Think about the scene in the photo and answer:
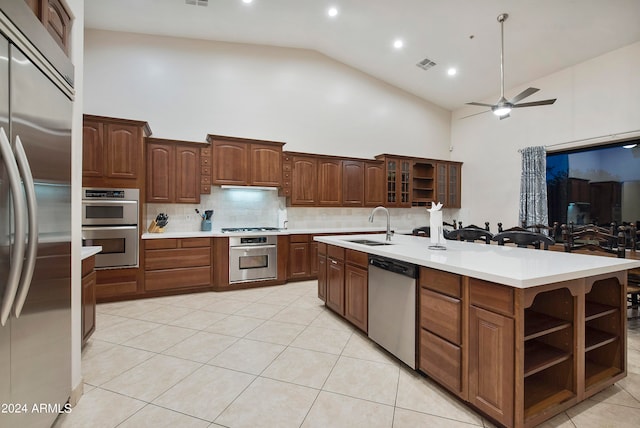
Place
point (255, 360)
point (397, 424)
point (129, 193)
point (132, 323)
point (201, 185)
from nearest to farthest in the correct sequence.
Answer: point (397, 424)
point (255, 360)
point (132, 323)
point (129, 193)
point (201, 185)

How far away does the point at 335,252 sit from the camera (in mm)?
3127

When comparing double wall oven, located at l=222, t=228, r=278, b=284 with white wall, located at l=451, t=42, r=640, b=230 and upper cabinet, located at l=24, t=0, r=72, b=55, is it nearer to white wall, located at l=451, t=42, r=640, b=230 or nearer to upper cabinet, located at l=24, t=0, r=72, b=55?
upper cabinet, located at l=24, t=0, r=72, b=55

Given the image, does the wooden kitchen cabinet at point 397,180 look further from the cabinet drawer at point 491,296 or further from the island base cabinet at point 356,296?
the cabinet drawer at point 491,296

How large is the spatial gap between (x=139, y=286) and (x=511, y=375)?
4.10m

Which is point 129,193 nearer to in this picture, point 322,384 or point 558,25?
point 322,384

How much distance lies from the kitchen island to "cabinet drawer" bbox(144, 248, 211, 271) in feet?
9.89

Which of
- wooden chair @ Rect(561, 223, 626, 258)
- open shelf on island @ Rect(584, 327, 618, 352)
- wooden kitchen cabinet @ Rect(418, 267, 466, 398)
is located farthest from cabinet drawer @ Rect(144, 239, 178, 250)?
wooden chair @ Rect(561, 223, 626, 258)

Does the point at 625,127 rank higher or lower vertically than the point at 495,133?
lower

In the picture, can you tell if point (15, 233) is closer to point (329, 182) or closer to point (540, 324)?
point (540, 324)

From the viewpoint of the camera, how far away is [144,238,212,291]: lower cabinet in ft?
12.6

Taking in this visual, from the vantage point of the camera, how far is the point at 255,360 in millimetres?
2291

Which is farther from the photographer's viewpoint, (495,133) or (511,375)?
(495,133)

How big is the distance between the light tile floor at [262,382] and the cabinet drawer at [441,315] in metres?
0.43

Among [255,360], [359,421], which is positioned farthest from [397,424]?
[255,360]
